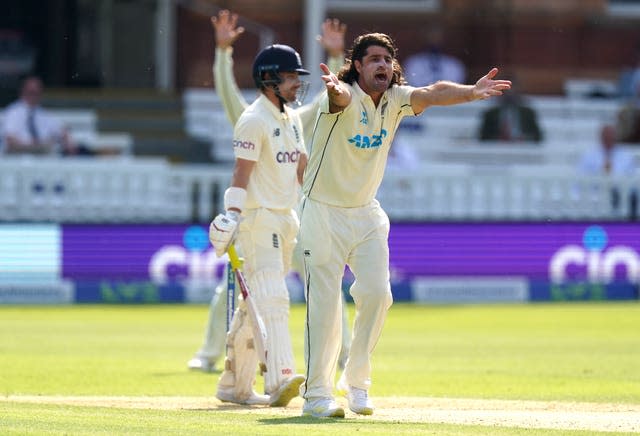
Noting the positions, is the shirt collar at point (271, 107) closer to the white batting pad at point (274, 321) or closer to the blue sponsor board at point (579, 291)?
the white batting pad at point (274, 321)

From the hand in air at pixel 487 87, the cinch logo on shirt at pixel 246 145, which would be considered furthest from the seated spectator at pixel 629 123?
the hand in air at pixel 487 87

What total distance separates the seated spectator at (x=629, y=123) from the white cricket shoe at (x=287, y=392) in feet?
48.1

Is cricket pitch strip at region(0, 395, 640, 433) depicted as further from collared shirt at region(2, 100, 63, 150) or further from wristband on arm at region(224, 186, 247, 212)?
collared shirt at region(2, 100, 63, 150)

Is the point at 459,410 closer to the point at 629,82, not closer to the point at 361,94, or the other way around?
the point at 361,94

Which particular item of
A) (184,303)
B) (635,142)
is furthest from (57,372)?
(635,142)

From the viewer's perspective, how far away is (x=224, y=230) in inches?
378

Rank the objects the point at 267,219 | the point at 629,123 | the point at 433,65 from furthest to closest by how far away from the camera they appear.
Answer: the point at 629,123
the point at 433,65
the point at 267,219

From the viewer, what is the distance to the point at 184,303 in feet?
65.7

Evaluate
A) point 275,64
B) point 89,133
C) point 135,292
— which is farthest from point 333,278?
point 89,133

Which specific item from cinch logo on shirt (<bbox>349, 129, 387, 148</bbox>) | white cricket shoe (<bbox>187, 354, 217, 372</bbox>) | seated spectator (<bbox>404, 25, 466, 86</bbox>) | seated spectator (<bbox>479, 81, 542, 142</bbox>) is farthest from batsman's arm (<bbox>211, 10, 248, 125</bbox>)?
seated spectator (<bbox>479, 81, 542, 142</bbox>)

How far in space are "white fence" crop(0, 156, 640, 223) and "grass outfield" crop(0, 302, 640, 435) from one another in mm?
1401

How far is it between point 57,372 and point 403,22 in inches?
602

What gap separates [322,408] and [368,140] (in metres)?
1.50

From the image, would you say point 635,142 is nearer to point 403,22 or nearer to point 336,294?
point 403,22
